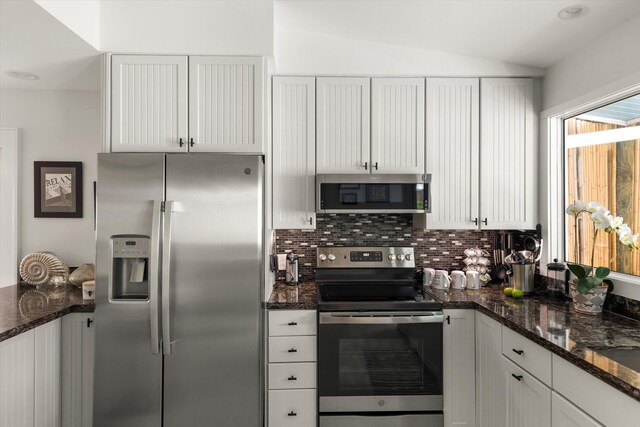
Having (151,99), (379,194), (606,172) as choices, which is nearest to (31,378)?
(151,99)

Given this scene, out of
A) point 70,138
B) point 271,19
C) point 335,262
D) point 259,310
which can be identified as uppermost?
point 271,19

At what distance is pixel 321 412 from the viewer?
7.45ft

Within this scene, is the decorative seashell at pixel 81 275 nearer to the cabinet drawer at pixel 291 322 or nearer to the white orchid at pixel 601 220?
the cabinet drawer at pixel 291 322

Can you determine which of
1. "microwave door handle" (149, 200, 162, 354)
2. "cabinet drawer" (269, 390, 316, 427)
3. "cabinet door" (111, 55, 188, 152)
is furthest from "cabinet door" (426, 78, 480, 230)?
"microwave door handle" (149, 200, 162, 354)

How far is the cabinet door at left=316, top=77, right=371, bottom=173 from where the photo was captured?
2.62 metres

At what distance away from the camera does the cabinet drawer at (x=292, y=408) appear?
88.6 inches

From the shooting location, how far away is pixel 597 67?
6.96 ft

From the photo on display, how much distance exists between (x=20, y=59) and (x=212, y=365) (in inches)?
84.4

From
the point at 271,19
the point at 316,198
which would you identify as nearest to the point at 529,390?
the point at 316,198

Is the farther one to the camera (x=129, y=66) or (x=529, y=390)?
(x=129, y=66)

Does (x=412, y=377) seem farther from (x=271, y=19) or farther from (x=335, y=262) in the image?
(x=271, y=19)

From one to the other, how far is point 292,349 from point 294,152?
4.28ft

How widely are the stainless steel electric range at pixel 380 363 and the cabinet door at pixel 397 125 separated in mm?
977

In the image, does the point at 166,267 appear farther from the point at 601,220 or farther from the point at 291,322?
the point at 601,220
